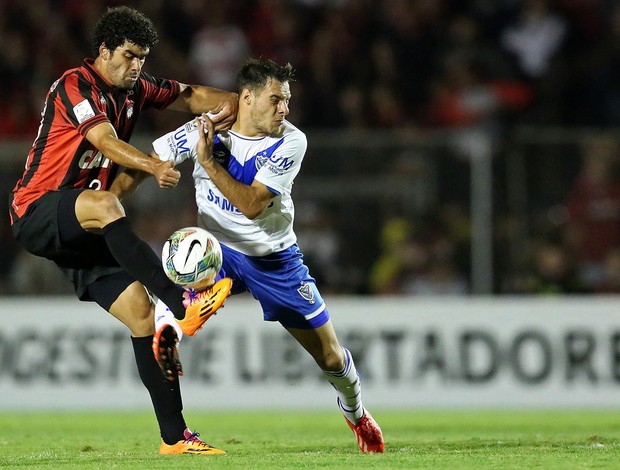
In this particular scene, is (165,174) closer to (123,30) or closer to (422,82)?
(123,30)

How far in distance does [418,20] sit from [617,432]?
6.84 meters

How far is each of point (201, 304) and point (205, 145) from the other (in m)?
0.89

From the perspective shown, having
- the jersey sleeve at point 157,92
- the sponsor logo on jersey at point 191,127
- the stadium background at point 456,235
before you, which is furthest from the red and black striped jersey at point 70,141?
the stadium background at point 456,235

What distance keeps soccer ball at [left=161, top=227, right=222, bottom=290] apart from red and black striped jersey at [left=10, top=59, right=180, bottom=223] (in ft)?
2.26

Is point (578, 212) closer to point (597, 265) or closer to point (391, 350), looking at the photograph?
point (597, 265)

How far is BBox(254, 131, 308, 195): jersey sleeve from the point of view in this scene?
639 centimetres

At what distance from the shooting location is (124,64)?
625 cm

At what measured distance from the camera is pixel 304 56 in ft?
45.6

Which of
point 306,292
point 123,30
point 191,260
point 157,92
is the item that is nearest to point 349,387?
point 306,292

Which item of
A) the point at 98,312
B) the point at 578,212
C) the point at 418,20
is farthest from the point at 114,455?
the point at 418,20

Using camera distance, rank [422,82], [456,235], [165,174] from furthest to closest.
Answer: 1. [422,82]
2. [456,235]
3. [165,174]

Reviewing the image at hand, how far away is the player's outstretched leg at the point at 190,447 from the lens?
20.3ft

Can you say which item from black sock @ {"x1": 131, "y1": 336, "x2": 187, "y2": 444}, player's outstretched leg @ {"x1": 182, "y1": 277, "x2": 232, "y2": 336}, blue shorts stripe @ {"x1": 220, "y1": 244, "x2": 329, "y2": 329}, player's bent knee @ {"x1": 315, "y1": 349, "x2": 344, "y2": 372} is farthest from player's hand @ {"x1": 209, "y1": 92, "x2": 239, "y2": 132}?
player's bent knee @ {"x1": 315, "y1": 349, "x2": 344, "y2": 372}

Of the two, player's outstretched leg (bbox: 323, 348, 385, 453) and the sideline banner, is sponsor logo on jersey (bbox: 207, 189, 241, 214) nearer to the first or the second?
player's outstretched leg (bbox: 323, 348, 385, 453)
